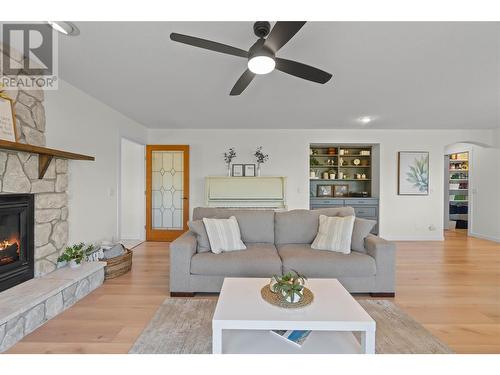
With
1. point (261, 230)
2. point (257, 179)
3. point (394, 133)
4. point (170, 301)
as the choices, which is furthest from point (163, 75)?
point (394, 133)

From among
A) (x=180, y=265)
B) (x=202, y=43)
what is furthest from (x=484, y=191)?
(x=202, y=43)

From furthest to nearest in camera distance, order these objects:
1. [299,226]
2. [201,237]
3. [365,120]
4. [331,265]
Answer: [365,120] → [299,226] → [201,237] → [331,265]

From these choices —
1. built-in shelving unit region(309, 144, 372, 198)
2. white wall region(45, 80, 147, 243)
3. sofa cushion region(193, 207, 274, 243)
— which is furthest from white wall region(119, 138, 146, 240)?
built-in shelving unit region(309, 144, 372, 198)

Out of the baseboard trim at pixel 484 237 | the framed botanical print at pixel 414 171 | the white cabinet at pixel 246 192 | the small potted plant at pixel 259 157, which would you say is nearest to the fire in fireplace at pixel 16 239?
the white cabinet at pixel 246 192

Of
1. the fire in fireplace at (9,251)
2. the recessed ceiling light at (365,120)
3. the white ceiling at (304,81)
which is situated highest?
the recessed ceiling light at (365,120)

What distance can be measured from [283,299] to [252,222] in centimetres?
158

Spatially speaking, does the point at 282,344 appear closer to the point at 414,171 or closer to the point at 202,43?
the point at 202,43

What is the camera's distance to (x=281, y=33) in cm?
150

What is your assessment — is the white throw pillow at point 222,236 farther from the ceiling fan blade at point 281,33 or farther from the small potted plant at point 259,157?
the small potted plant at point 259,157

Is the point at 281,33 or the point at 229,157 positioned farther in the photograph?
the point at 229,157

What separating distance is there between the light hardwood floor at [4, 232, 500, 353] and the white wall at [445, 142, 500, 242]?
180 cm

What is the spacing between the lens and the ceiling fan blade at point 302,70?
181 centimetres

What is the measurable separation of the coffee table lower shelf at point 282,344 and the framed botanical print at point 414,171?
4.76 m

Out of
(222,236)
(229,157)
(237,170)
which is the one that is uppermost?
(229,157)
